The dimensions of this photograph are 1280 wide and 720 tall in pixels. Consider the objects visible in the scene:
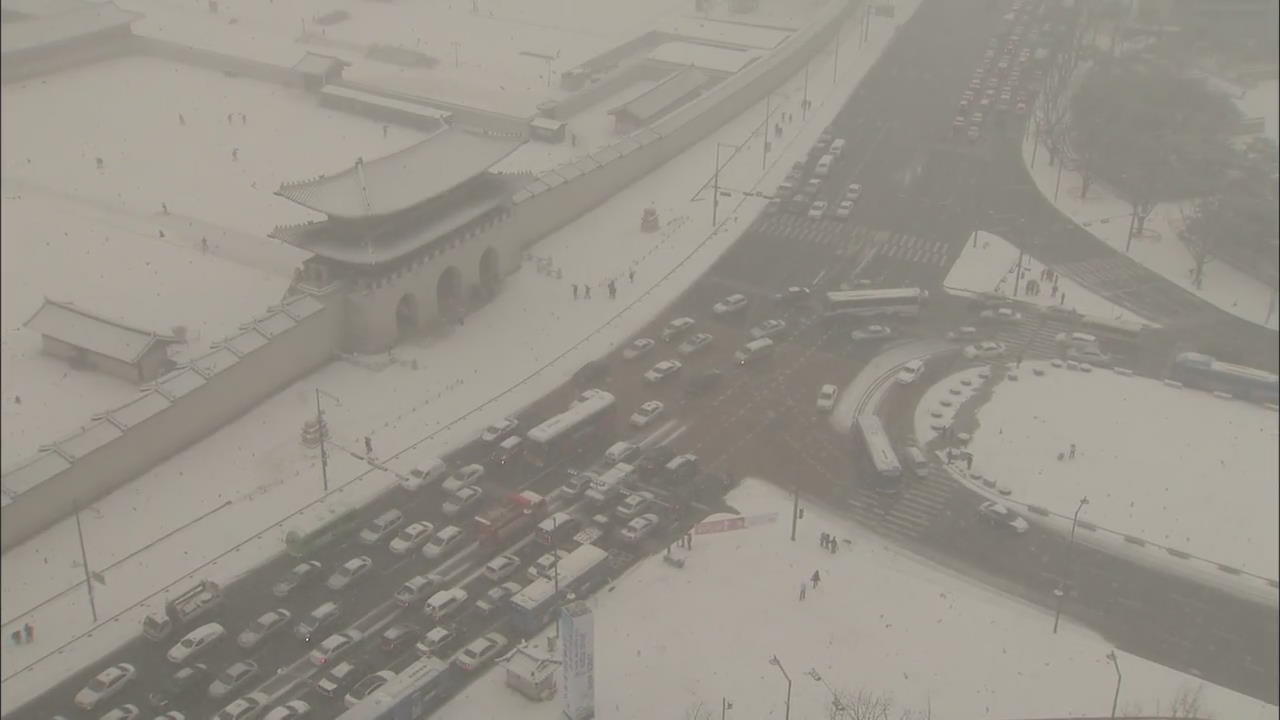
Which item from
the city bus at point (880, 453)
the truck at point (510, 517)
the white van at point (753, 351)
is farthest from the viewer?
the white van at point (753, 351)

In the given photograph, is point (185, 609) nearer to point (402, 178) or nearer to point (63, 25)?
point (402, 178)

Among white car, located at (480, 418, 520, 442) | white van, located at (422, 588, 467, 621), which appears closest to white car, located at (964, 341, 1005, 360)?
white car, located at (480, 418, 520, 442)

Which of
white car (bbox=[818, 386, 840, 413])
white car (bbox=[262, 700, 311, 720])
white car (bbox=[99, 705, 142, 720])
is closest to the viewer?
white car (bbox=[99, 705, 142, 720])

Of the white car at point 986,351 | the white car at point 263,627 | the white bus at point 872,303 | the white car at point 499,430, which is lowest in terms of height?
the white car at point 263,627

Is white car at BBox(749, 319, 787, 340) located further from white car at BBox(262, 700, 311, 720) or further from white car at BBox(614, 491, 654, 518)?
white car at BBox(262, 700, 311, 720)

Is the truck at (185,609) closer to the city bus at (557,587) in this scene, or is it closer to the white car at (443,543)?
the white car at (443,543)

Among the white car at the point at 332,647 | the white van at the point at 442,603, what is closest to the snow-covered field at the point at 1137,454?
the white van at the point at 442,603

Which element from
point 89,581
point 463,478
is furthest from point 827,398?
point 89,581
